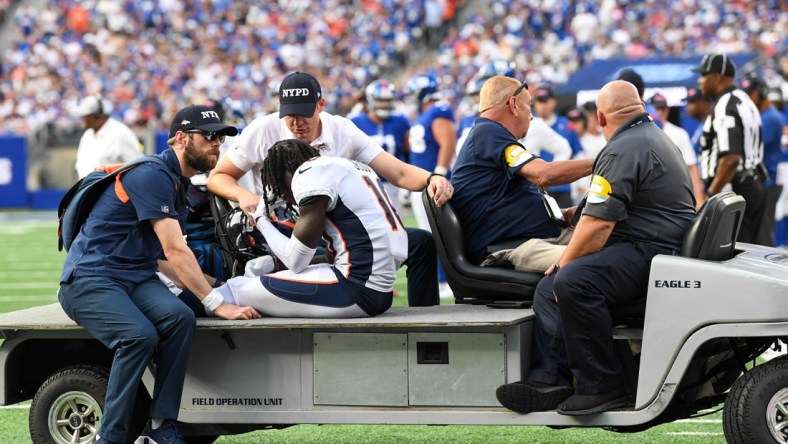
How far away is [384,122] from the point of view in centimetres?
1141

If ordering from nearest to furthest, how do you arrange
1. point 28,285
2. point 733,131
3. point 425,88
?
1. point 733,131
2. point 425,88
3. point 28,285

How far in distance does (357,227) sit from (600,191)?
107 centimetres

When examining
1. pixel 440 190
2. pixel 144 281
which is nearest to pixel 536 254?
pixel 440 190

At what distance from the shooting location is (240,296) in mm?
5406

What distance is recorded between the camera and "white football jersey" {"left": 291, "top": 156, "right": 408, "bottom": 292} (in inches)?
209

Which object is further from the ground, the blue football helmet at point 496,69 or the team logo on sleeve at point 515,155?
the blue football helmet at point 496,69

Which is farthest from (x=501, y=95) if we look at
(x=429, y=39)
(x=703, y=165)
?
(x=429, y=39)

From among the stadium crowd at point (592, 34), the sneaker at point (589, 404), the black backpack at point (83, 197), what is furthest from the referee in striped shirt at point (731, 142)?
the stadium crowd at point (592, 34)

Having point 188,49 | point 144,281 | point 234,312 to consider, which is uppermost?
point 188,49

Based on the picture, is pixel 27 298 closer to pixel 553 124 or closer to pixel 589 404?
pixel 553 124

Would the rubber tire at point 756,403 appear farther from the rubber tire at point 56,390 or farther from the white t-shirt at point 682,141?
the white t-shirt at point 682,141

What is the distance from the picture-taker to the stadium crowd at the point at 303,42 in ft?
93.4

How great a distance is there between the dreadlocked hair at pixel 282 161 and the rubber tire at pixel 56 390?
3.64ft

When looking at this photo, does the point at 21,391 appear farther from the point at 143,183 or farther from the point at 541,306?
the point at 541,306
